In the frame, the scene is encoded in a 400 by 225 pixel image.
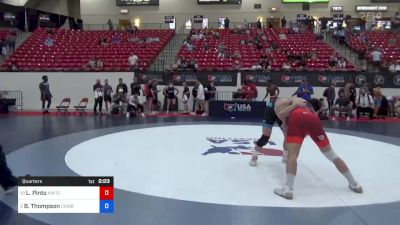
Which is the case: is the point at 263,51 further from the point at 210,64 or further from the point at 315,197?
the point at 315,197

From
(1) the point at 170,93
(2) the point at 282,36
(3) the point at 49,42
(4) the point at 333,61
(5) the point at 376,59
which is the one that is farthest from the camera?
(2) the point at 282,36

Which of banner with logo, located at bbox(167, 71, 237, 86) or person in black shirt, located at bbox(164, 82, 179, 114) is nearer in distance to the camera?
person in black shirt, located at bbox(164, 82, 179, 114)

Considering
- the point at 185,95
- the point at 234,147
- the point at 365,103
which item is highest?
the point at 185,95

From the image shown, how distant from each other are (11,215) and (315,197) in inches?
144

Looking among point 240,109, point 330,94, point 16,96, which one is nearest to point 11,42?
point 16,96

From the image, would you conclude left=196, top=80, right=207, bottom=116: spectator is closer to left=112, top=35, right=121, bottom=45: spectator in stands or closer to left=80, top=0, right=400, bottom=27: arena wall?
left=112, top=35, right=121, bottom=45: spectator in stands

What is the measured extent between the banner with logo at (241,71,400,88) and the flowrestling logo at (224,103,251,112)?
302 centimetres

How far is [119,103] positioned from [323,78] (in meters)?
8.84

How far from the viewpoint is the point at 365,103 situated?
14.6 metres

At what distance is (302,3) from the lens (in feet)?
103

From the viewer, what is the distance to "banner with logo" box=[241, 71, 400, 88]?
1661 cm

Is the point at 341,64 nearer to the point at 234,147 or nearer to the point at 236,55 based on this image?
the point at 236,55

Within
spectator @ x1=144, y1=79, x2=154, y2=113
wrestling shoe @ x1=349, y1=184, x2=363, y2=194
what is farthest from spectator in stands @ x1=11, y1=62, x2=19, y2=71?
wrestling shoe @ x1=349, y1=184, x2=363, y2=194
